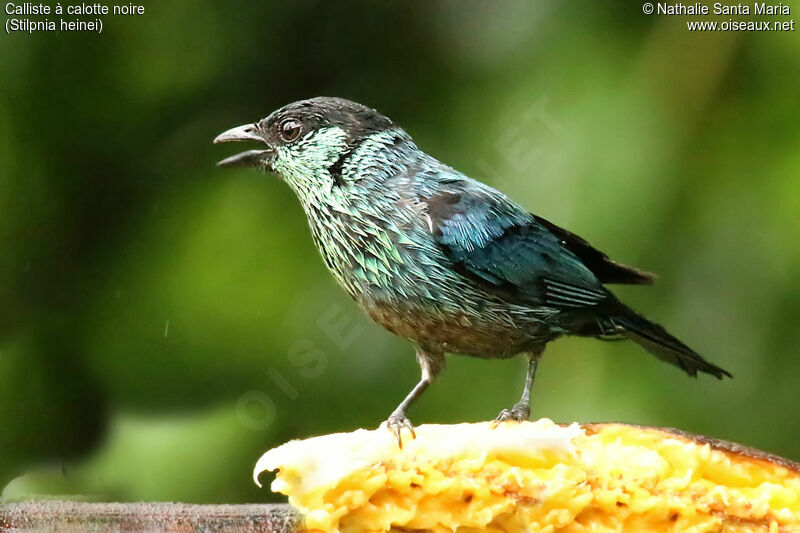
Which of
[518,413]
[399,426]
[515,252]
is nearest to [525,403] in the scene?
[518,413]

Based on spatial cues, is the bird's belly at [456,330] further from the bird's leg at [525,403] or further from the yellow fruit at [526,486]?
the yellow fruit at [526,486]

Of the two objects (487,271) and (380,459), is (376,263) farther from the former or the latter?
(380,459)

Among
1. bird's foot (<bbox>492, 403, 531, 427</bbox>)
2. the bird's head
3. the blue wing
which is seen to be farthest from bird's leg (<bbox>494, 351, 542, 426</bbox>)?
the bird's head

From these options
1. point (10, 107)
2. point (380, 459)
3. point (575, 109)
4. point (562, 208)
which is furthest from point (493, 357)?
point (10, 107)

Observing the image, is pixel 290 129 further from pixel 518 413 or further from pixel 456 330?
pixel 518 413

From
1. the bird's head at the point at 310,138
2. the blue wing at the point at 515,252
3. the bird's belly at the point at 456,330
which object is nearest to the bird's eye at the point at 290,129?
the bird's head at the point at 310,138

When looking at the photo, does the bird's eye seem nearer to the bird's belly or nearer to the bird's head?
the bird's head
